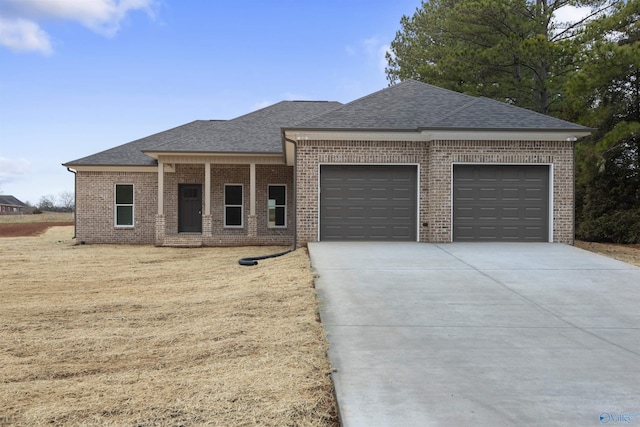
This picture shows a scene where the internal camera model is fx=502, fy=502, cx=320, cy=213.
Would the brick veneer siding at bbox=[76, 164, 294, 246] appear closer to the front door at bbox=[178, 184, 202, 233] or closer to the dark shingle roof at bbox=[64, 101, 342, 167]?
the front door at bbox=[178, 184, 202, 233]

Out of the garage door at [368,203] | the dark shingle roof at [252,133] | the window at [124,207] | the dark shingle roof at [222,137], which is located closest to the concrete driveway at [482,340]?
the garage door at [368,203]

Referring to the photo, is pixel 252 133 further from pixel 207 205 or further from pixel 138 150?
pixel 138 150

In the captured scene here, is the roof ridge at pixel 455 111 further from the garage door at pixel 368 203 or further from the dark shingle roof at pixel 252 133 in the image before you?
the dark shingle roof at pixel 252 133

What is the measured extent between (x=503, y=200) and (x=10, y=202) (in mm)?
102879

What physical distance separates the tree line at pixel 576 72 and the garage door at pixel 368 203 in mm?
9618

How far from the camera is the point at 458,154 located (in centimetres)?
1332

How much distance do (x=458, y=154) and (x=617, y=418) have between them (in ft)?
34.0

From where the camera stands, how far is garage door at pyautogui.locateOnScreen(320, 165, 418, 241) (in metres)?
13.7

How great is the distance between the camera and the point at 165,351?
5.33m

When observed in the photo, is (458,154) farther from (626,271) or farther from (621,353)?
(621,353)

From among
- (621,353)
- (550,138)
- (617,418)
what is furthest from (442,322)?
(550,138)

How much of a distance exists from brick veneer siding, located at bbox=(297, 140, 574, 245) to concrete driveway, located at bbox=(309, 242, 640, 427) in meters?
2.91

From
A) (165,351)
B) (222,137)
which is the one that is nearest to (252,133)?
(222,137)

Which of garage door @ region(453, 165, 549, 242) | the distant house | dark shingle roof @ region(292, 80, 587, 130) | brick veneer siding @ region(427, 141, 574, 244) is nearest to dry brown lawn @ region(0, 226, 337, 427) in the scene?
brick veneer siding @ region(427, 141, 574, 244)
